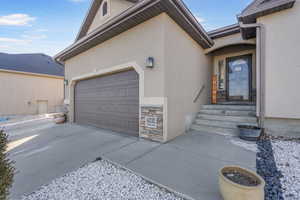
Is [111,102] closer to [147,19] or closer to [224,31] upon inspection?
[147,19]

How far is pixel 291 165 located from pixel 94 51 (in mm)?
6880

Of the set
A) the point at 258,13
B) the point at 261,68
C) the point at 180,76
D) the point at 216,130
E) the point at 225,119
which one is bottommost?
the point at 216,130

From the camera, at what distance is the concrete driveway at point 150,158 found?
2137mm

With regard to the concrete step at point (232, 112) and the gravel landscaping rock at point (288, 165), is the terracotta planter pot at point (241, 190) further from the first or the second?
the concrete step at point (232, 112)

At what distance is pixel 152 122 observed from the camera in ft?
12.7

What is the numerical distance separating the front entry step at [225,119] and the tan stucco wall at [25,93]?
15166 millimetres

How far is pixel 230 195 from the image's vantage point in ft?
5.05

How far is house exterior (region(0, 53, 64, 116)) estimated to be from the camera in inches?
458

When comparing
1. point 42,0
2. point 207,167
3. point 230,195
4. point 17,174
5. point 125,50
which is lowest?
point 17,174

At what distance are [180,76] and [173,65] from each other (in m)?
0.55

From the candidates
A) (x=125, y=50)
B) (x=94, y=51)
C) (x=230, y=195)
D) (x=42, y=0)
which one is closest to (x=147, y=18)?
(x=125, y=50)

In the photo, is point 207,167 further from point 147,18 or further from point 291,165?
point 147,18

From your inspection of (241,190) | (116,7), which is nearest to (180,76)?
(241,190)

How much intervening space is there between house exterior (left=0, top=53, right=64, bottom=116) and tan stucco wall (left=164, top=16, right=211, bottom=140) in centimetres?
1076
